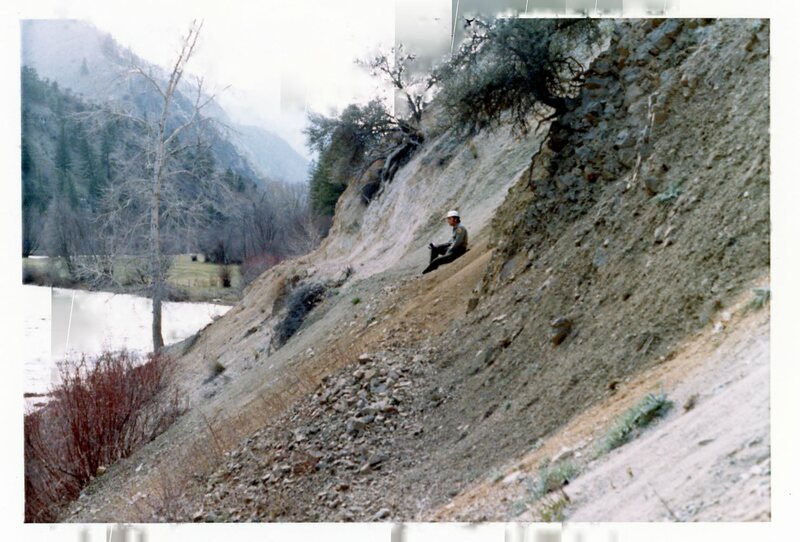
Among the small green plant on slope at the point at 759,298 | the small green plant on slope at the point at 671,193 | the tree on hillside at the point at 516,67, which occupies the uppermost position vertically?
the tree on hillside at the point at 516,67

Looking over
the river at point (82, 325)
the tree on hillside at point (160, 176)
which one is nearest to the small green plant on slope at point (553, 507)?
the river at point (82, 325)

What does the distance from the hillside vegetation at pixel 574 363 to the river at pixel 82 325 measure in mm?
1262

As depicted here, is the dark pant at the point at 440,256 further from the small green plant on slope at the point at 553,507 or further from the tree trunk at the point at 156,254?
the small green plant on slope at the point at 553,507

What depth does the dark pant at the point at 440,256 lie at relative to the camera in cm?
930

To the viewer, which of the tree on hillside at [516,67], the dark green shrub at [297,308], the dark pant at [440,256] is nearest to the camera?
the tree on hillside at [516,67]

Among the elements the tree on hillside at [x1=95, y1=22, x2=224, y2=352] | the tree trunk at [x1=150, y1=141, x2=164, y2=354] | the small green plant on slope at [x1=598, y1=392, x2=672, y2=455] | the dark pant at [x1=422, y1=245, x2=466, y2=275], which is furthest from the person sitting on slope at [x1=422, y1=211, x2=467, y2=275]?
the small green plant on slope at [x1=598, y1=392, x2=672, y2=455]

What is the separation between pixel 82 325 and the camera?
7434 mm

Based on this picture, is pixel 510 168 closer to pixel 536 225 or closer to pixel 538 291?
pixel 536 225

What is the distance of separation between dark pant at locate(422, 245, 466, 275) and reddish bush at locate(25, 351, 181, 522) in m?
3.41

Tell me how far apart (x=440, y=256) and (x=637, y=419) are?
5.41 meters

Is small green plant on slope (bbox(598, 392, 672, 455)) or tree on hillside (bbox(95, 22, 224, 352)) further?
tree on hillside (bbox(95, 22, 224, 352))

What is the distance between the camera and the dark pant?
930 cm

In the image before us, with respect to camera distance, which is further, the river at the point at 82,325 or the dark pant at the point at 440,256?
the dark pant at the point at 440,256

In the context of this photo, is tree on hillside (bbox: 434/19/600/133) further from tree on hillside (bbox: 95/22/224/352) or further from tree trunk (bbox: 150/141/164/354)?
tree trunk (bbox: 150/141/164/354)
